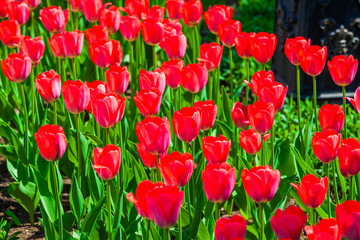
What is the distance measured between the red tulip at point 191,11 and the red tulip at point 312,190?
1775mm

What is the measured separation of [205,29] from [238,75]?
88 cm

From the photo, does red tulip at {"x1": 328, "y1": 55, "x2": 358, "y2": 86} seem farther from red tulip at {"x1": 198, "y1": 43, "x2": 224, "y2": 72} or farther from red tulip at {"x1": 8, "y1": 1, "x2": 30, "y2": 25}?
red tulip at {"x1": 8, "y1": 1, "x2": 30, "y2": 25}

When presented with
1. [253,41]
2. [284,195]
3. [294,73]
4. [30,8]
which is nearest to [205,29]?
[294,73]

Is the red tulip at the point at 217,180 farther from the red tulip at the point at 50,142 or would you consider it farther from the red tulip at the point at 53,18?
the red tulip at the point at 53,18

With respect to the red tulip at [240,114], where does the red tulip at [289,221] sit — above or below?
below

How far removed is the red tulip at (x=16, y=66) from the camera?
262 cm

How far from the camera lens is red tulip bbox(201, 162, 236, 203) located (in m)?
1.68

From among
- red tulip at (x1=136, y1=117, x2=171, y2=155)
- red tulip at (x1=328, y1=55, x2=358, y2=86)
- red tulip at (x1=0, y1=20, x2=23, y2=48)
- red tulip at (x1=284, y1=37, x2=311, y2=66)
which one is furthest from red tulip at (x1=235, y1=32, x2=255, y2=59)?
red tulip at (x1=0, y1=20, x2=23, y2=48)

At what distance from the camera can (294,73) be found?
427 centimetres

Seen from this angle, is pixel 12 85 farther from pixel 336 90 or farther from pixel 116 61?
pixel 336 90

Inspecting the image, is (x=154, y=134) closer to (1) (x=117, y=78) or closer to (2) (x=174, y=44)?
(1) (x=117, y=78)

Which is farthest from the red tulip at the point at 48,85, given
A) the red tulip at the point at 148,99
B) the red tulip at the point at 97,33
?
the red tulip at the point at 97,33

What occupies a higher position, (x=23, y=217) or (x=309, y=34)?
(x=309, y=34)

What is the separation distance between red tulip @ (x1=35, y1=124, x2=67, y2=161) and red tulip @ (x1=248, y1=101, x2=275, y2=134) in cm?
64
